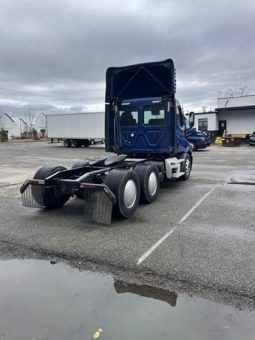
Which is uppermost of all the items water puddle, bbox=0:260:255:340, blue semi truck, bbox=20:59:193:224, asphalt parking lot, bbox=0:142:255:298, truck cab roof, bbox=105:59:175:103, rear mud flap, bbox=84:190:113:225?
truck cab roof, bbox=105:59:175:103

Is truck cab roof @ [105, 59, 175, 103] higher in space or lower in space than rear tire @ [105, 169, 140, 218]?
higher

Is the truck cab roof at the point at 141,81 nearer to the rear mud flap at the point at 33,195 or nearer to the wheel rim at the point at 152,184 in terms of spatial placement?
the wheel rim at the point at 152,184

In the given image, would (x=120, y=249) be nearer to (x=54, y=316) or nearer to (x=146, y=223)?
(x=146, y=223)

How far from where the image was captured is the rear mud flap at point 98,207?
6.75 m

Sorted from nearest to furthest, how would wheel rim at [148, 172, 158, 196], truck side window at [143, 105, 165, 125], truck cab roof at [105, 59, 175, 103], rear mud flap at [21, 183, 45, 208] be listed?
1. rear mud flap at [21, 183, 45, 208]
2. wheel rim at [148, 172, 158, 196]
3. truck cab roof at [105, 59, 175, 103]
4. truck side window at [143, 105, 165, 125]

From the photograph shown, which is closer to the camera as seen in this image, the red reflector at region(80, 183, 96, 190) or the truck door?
the red reflector at region(80, 183, 96, 190)

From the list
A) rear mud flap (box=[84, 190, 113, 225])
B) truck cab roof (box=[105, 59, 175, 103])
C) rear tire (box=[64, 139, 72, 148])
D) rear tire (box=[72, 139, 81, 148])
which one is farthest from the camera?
rear tire (box=[64, 139, 72, 148])

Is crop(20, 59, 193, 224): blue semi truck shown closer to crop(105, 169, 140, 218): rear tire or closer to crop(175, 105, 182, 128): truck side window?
crop(175, 105, 182, 128): truck side window

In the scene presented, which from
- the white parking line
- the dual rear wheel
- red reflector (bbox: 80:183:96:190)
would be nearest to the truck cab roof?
the dual rear wheel

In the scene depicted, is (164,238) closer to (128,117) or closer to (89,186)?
(89,186)

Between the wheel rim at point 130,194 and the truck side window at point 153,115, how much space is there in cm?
337

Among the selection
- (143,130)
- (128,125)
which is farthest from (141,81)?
(143,130)

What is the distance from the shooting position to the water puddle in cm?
334

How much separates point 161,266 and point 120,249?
2.97ft
